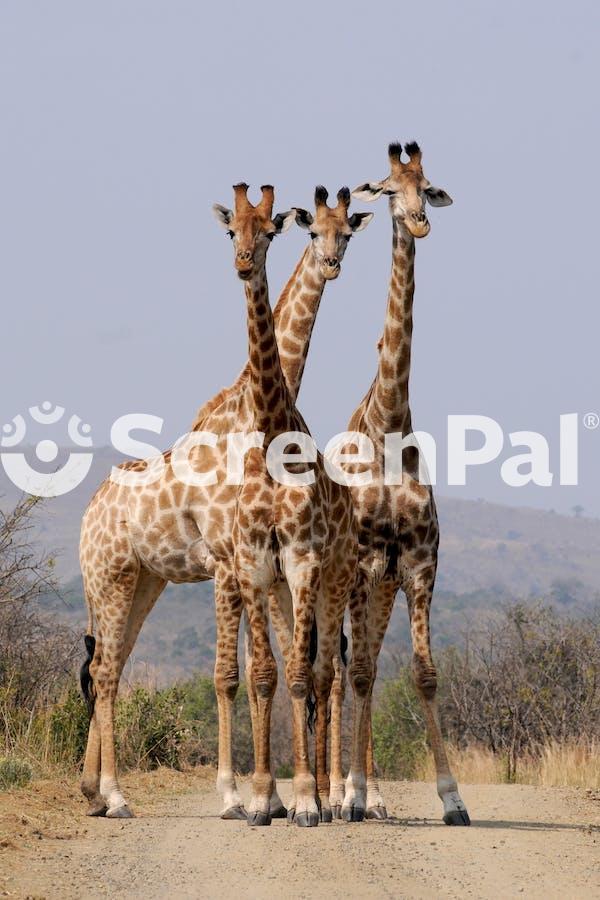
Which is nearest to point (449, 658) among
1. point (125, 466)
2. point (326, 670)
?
point (125, 466)

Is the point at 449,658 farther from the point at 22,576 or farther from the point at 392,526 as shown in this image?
the point at 392,526

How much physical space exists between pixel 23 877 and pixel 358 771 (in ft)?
10.5

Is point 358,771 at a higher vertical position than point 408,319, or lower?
lower

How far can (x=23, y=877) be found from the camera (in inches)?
328

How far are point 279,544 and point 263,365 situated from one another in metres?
1.26

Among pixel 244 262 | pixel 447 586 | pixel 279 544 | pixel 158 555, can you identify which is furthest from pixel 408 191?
pixel 447 586

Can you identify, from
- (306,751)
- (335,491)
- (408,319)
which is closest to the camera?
(306,751)

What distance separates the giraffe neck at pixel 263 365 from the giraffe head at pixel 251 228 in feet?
0.47

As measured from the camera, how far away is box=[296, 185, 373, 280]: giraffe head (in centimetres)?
1146

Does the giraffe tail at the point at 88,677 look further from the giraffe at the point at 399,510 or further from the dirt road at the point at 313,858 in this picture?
the giraffe at the point at 399,510

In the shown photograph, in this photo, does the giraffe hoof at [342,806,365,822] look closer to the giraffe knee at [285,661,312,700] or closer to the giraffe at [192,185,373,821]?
the giraffe at [192,185,373,821]

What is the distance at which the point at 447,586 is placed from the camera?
165125 mm

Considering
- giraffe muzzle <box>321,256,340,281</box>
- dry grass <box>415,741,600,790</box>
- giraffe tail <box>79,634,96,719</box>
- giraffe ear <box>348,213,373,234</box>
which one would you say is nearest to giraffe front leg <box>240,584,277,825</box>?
giraffe tail <box>79,634,96,719</box>

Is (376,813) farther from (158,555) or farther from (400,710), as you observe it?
(400,710)
